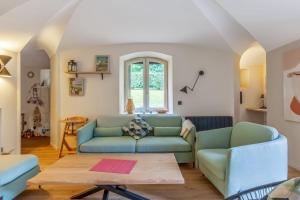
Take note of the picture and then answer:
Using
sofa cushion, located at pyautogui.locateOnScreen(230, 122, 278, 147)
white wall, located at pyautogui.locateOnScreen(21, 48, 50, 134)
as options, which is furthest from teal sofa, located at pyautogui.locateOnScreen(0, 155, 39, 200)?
white wall, located at pyautogui.locateOnScreen(21, 48, 50, 134)

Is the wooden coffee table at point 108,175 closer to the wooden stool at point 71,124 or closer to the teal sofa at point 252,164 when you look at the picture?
the teal sofa at point 252,164

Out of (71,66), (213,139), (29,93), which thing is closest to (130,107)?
(71,66)

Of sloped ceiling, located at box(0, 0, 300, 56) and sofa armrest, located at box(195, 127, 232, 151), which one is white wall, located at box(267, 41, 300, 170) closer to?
sloped ceiling, located at box(0, 0, 300, 56)

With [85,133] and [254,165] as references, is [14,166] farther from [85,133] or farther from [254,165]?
[254,165]

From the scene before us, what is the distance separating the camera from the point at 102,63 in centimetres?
523

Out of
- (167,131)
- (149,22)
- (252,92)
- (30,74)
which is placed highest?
(149,22)

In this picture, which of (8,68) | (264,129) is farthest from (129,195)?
(8,68)

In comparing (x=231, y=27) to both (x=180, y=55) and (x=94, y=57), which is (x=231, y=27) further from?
(x=94, y=57)

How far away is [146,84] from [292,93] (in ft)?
9.41

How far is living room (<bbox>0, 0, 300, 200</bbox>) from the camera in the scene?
2674 mm

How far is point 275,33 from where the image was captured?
3760 millimetres

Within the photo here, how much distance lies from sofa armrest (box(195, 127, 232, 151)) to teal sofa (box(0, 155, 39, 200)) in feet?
7.20

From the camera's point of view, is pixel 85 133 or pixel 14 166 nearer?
pixel 14 166

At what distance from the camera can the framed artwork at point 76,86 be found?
524 centimetres
